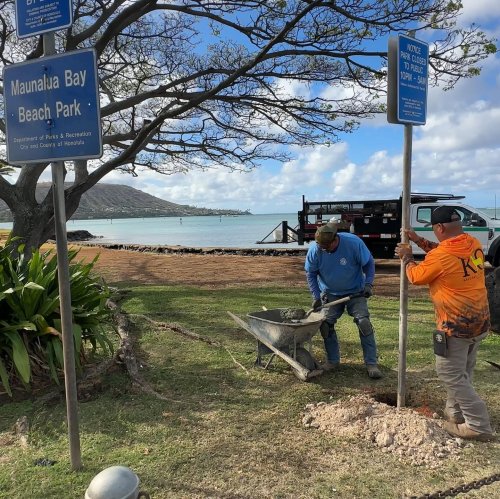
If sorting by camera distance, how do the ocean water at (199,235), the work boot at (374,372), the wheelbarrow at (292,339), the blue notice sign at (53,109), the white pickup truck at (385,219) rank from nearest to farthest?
the blue notice sign at (53,109), the wheelbarrow at (292,339), the work boot at (374,372), the white pickup truck at (385,219), the ocean water at (199,235)

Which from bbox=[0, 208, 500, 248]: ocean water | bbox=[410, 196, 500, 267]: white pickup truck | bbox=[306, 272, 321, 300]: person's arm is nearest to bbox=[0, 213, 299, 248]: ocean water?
bbox=[0, 208, 500, 248]: ocean water

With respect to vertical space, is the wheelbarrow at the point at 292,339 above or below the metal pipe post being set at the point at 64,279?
Result: below

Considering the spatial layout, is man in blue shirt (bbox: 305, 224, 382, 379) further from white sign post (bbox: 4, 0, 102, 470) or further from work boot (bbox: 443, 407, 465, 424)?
white sign post (bbox: 4, 0, 102, 470)

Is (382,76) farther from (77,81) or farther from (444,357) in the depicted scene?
(77,81)

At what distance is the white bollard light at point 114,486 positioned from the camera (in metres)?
2.31

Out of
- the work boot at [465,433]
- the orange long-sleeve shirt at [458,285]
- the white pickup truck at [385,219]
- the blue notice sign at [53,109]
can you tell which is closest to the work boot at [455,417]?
the work boot at [465,433]

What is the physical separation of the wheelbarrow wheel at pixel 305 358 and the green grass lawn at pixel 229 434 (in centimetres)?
17

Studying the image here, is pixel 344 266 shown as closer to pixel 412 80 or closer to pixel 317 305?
pixel 317 305

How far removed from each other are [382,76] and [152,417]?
884 cm

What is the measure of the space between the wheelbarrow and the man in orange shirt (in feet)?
4.80

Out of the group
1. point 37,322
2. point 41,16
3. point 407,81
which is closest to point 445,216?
point 407,81

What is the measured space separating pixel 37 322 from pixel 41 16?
284cm

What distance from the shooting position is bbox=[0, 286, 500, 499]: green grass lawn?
10.5 feet

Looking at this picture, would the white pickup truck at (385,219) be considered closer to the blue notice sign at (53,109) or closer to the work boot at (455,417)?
the work boot at (455,417)
